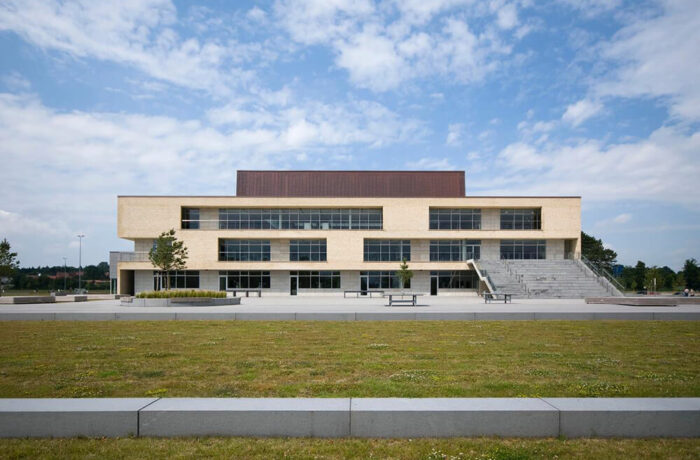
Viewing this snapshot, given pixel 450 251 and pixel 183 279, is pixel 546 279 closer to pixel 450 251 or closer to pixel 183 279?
pixel 450 251

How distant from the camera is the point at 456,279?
56.5 m

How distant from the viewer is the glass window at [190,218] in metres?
57.0

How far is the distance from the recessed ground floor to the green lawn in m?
49.9

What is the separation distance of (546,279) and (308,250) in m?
24.6

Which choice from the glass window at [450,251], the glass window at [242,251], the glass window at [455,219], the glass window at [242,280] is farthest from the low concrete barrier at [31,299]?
the glass window at [455,219]

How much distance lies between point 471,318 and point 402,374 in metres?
13.0

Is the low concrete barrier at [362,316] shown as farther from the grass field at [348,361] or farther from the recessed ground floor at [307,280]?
the recessed ground floor at [307,280]

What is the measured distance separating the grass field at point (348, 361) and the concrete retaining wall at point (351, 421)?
4.92 feet

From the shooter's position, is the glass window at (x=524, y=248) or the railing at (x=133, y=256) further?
the glass window at (x=524, y=248)

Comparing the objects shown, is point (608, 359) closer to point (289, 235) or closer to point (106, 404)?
point (106, 404)

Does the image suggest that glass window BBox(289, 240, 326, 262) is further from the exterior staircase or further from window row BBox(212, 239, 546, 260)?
the exterior staircase

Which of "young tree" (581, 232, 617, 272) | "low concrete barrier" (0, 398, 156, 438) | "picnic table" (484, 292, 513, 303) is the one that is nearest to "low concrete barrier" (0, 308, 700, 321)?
"picnic table" (484, 292, 513, 303)

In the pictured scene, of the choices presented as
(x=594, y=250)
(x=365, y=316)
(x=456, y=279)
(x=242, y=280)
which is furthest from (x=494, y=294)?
(x=594, y=250)

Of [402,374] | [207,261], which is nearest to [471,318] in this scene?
[402,374]
